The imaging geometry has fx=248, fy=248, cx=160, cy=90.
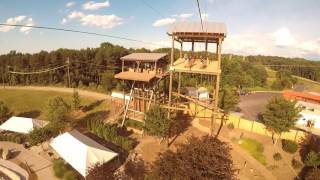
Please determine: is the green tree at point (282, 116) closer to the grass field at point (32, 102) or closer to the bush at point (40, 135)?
the bush at point (40, 135)

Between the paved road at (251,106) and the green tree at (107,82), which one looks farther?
the green tree at (107,82)

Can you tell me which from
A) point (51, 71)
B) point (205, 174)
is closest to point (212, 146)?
point (205, 174)

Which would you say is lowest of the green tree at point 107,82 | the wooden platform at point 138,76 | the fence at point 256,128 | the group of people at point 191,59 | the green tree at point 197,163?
the fence at point 256,128

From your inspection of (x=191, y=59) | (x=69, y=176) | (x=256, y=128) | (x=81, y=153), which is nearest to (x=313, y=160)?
(x=256, y=128)

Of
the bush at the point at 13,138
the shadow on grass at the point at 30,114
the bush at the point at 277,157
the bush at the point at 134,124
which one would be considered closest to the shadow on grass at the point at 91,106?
the shadow on grass at the point at 30,114

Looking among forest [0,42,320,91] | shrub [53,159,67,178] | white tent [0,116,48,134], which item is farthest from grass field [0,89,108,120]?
shrub [53,159,67,178]
